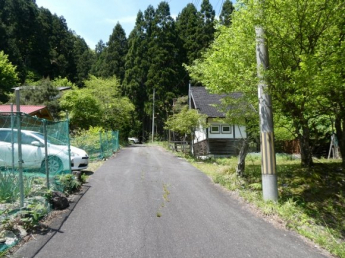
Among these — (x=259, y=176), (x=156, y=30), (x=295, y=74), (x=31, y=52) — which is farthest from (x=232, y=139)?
(x=31, y=52)

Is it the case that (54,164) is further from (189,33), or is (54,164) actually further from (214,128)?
(189,33)

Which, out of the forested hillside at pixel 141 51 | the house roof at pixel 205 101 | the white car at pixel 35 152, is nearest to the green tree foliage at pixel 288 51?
the white car at pixel 35 152

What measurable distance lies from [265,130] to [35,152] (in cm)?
606

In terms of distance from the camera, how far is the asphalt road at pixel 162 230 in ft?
13.9

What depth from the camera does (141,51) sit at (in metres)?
40.3

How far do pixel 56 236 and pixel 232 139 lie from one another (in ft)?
59.4

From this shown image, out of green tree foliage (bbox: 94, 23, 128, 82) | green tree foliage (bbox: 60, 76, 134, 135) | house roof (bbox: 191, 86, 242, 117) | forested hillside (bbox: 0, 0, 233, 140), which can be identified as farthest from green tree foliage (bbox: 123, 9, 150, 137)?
house roof (bbox: 191, 86, 242, 117)

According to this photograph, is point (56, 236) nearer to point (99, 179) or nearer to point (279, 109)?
point (99, 179)

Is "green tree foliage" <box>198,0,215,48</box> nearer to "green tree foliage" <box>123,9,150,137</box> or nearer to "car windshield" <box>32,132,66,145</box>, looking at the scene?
"green tree foliage" <box>123,9,150,137</box>

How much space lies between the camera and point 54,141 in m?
8.26

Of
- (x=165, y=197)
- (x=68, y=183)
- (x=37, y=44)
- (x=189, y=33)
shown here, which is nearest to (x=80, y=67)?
(x=37, y=44)

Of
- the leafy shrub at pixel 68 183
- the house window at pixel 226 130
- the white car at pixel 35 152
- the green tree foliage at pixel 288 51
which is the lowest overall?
the leafy shrub at pixel 68 183

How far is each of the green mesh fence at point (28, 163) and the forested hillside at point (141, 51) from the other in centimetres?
2800

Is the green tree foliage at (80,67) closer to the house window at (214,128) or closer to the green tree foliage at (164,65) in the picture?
the green tree foliage at (164,65)
